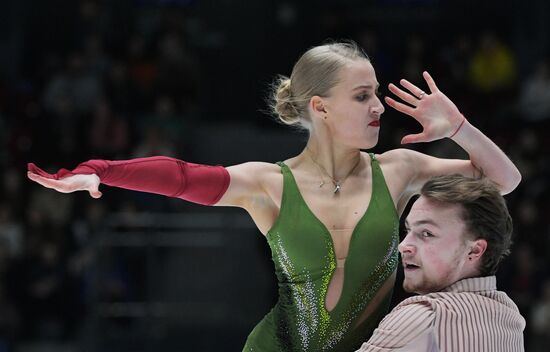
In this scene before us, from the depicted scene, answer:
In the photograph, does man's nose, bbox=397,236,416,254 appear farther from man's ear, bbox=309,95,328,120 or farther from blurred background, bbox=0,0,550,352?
blurred background, bbox=0,0,550,352

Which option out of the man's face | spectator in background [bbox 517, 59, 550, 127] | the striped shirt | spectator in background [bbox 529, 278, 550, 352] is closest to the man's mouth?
the man's face

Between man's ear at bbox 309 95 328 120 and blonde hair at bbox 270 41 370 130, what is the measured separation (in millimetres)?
15

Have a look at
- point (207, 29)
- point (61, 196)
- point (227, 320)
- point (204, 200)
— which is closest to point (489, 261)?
point (204, 200)

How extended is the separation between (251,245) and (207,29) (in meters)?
4.52

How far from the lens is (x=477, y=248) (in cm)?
247

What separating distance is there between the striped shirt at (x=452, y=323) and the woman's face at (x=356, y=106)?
751mm

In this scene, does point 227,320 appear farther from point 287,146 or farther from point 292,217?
point 292,217

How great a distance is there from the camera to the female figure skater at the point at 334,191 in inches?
118

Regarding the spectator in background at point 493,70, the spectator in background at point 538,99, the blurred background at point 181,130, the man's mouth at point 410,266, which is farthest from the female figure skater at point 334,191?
the spectator in background at point 493,70

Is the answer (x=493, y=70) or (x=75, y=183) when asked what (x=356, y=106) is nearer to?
(x=75, y=183)

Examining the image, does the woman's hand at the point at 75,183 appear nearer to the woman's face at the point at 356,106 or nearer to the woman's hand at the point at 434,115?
the woman's face at the point at 356,106

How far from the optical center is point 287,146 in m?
9.41

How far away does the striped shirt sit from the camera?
2.31 m

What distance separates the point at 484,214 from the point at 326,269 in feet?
2.20
